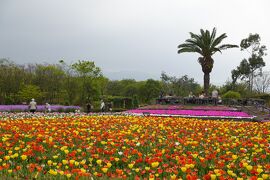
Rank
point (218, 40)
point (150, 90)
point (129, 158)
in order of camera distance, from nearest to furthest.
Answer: point (129, 158) < point (218, 40) < point (150, 90)

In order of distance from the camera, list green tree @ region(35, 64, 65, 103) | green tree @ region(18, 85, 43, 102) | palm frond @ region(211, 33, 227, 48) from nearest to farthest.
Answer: palm frond @ region(211, 33, 227, 48), green tree @ region(18, 85, 43, 102), green tree @ region(35, 64, 65, 103)

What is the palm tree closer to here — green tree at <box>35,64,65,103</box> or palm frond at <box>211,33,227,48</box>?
palm frond at <box>211,33,227,48</box>

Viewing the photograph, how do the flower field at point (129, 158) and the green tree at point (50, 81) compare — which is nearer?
the flower field at point (129, 158)

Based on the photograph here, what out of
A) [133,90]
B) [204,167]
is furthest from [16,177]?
[133,90]

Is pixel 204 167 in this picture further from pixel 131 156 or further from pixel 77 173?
pixel 77 173

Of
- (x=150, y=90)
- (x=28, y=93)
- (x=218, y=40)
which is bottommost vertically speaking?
(x=28, y=93)

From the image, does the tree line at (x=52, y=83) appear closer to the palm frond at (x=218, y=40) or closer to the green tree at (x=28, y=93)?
the green tree at (x=28, y=93)

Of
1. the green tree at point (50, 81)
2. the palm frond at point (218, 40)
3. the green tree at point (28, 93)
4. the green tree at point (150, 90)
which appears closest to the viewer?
the palm frond at point (218, 40)

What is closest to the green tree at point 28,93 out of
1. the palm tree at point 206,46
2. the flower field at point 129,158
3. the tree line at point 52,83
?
the tree line at point 52,83

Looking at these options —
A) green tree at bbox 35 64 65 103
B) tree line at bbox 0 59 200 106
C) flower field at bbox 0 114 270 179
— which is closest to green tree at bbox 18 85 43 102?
tree line at bbox 0 59 200 106

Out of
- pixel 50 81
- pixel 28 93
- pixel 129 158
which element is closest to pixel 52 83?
pixel 50 81

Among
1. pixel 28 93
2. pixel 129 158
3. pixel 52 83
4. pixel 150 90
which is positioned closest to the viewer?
pixel 129 158

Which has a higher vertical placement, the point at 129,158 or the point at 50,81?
the point at 50,81

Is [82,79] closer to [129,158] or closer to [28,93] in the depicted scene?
[28,93]
